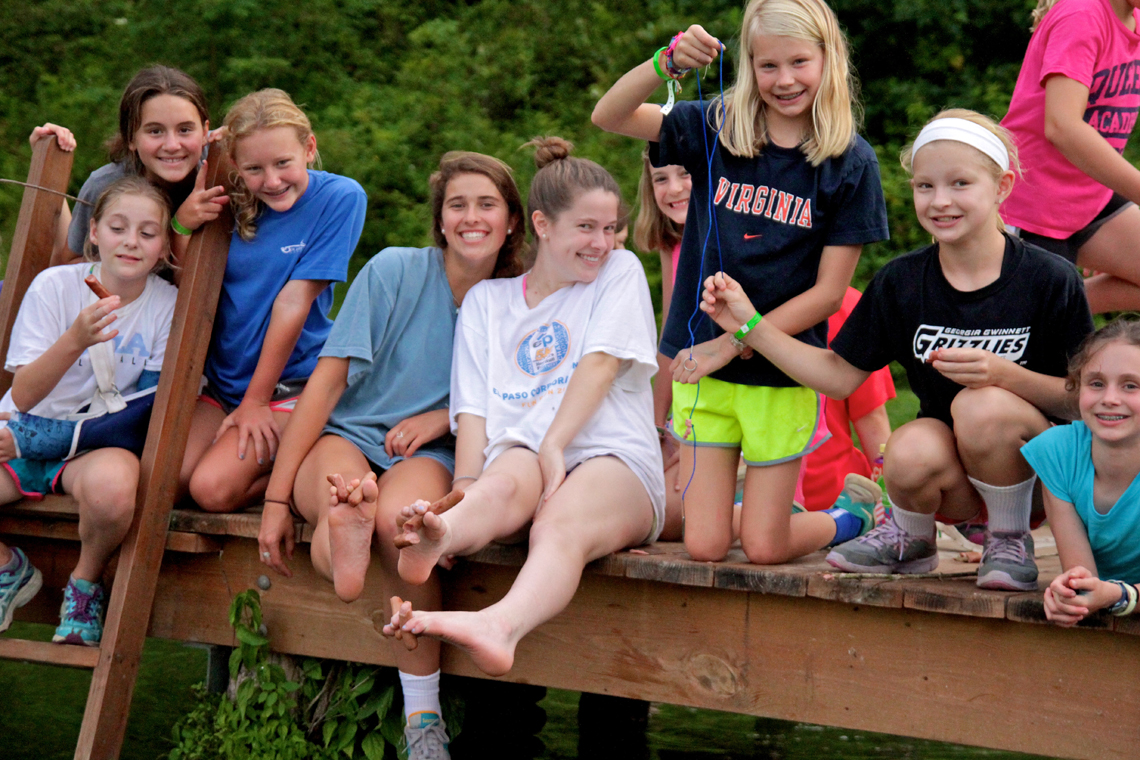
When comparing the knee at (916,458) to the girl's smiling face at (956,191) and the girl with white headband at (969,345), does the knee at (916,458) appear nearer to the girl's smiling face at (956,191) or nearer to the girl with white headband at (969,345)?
the girl with white headband at (969,345)

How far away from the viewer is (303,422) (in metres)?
3.39

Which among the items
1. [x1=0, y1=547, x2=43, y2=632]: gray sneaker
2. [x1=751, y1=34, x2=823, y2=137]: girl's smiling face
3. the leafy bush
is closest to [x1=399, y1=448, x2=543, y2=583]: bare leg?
the leafy bush

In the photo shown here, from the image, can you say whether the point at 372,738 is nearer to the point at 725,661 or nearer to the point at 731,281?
the point at 725,661

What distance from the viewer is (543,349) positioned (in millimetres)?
3363

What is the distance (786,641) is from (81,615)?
192 cm

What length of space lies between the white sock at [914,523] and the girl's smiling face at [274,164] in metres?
1.95

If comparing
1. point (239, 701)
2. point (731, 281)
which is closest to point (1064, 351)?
point (731, 281)

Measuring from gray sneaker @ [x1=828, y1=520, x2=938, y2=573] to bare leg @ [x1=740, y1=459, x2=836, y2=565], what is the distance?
179mm

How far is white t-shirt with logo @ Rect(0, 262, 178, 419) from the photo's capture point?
11.8 ft

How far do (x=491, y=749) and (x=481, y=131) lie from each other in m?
5.46

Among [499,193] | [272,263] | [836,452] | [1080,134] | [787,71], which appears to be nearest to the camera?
[787,71]

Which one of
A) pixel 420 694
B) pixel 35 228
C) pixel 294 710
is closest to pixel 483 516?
pixel 420 694

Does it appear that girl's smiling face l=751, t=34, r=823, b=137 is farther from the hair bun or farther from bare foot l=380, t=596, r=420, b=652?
bare foot l=380, t=596, r=420, b=652

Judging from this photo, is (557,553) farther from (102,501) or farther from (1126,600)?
(102,501)
